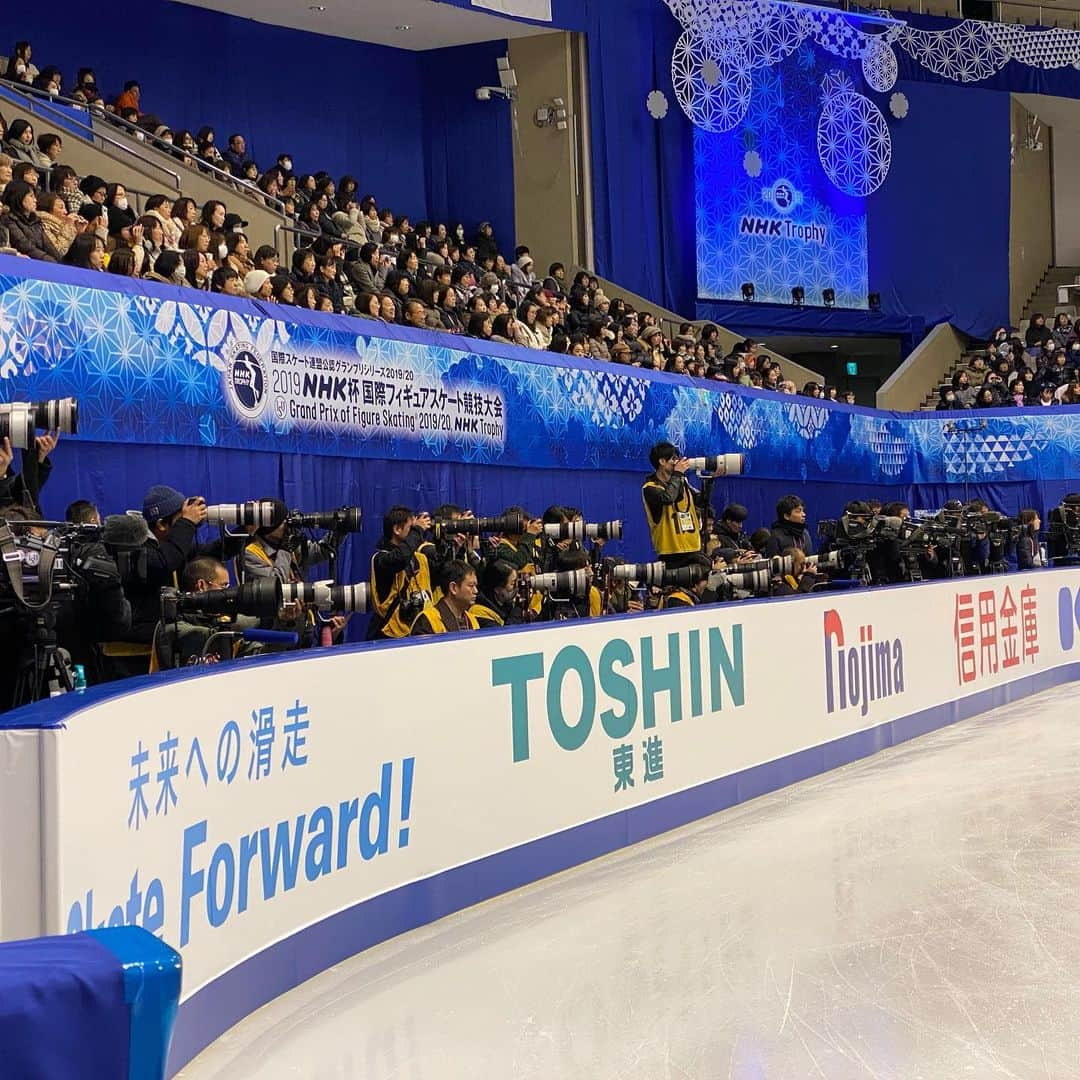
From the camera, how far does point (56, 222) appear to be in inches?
373

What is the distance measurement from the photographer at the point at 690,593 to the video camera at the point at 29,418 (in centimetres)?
401

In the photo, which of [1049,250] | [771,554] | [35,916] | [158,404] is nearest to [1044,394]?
[1049,250]

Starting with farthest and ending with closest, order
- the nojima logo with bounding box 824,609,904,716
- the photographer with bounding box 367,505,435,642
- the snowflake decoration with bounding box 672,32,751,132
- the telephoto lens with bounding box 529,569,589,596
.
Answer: the snowflake decoration with bounding box 672,32,751,132
the nojima logo with bounding box 824,609,904,716
the photographer with bounding box 367,505,435,642
the telephoto lens with bounding box 529,569,589,596

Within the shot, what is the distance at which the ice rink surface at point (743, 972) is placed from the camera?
3.82 metres

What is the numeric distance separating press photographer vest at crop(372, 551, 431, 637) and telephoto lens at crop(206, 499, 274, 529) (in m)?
1.29

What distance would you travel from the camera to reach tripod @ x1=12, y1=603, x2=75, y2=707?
194 inches

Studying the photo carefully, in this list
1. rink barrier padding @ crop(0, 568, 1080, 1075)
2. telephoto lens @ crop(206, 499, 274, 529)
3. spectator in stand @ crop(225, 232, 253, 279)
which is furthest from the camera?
spectator in stand @ crop(225, 232, 253, 279)

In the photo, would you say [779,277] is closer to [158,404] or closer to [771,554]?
[771,554]

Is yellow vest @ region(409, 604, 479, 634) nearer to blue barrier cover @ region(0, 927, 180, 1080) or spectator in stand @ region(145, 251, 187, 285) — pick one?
spectator in stand @ region(145, 251, 187, 285)

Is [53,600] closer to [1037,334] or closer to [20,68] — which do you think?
[20,68]

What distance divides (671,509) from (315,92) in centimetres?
1458

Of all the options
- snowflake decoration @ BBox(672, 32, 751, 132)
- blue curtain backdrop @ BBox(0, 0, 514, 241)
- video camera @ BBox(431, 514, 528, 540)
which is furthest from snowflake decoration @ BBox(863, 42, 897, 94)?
video camera @ BBox(431, 514, 528, 540)

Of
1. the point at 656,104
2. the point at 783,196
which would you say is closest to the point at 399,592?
the point at 656,104

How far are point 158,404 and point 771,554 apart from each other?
13.0ft
